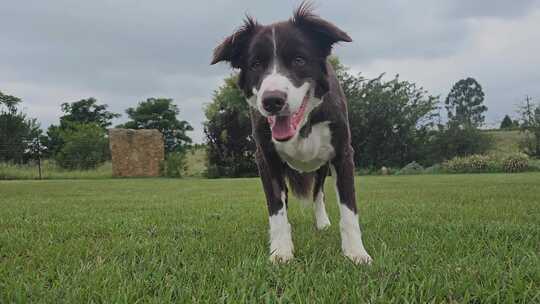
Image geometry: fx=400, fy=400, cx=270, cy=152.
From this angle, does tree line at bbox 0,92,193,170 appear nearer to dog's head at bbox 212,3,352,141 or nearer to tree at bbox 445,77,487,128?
dog's head at bbox 212,3,352,141

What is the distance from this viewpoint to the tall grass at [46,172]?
19.7 meters

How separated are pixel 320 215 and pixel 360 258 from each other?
1604 mm

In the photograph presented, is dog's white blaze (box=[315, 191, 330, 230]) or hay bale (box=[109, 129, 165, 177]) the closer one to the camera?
dog's white blaze (box=[315, 191, 330, 230])

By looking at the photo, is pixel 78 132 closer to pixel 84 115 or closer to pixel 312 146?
pixel 84 115

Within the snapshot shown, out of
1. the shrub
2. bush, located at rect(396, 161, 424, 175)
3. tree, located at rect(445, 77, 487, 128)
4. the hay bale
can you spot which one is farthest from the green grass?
tree, located at rect(445, 77, 487, 128)

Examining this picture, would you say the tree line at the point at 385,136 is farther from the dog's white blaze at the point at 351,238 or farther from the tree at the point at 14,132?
the dog's white blaze at the point at 351,238

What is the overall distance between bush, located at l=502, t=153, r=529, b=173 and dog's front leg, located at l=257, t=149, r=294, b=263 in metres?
19.2

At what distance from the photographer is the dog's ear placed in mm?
2771

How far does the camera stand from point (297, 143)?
2.83m

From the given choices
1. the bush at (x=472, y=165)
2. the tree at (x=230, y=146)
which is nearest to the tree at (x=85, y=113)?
the tree at (x=230, y=146)

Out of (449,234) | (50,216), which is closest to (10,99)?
(50,216)

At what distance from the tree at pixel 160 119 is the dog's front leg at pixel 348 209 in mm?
45461

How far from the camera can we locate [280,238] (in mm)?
2650

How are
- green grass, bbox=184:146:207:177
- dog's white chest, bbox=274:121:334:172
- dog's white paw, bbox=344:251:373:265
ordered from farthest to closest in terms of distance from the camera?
green grass, bbox=184:146:207:177
dog's white chest, bbox=274:121:334:172
dog's white paw, bbox=344:251:373:265
